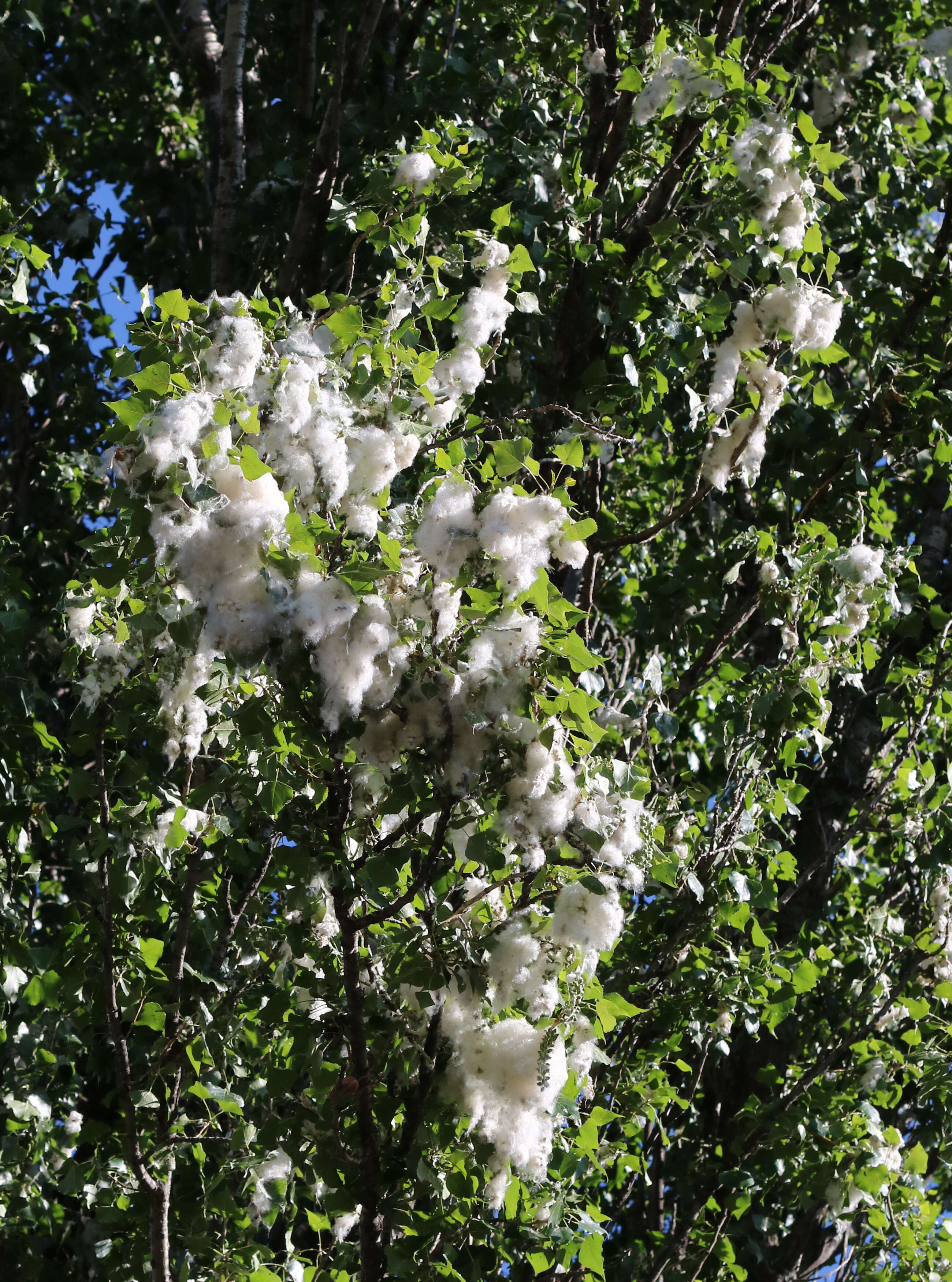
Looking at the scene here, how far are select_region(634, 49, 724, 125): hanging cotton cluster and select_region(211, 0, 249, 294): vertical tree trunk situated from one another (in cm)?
126

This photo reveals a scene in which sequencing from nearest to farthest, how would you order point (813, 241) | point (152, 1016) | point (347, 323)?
point (347, 323), point (152, 1016), point (813, 241)

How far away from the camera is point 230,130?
12.9 feet

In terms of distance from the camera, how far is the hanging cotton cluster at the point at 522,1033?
2.08 meters

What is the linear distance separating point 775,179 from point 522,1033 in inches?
80.3

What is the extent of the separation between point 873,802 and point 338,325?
7.95ft

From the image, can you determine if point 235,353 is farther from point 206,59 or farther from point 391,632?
point 206,59

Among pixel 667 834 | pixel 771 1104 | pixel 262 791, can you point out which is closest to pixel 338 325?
pixel 262 791

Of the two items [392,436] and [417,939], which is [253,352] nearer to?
[392,436]

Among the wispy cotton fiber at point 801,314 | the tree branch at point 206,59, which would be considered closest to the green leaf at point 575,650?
the wispy cotton fiber at point 801,314

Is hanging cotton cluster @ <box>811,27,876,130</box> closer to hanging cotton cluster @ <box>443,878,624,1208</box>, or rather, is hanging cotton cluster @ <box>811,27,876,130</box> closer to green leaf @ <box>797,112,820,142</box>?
green leaf @ <box>797,112,820,142</box>

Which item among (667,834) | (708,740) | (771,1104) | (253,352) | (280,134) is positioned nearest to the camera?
(253,352)

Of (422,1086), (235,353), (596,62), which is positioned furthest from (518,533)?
(596,62)

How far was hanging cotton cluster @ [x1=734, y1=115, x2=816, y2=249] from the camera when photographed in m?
3.07

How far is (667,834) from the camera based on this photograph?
9.96 ft
